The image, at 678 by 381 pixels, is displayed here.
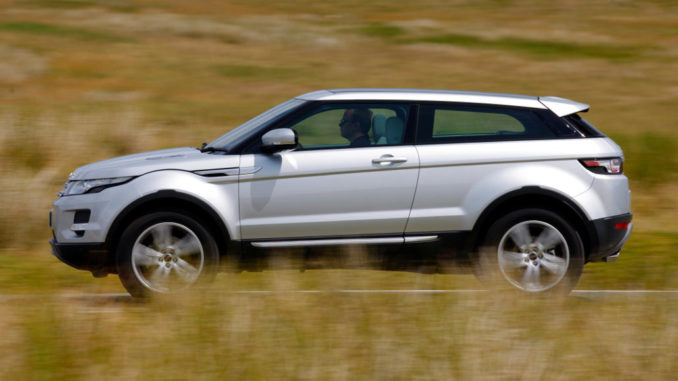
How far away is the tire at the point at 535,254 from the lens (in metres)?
6.24

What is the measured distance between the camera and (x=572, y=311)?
5.41 metres

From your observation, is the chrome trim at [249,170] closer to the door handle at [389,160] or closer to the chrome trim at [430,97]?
the chrome trim at [430,97]

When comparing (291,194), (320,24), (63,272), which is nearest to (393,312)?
(291,194)

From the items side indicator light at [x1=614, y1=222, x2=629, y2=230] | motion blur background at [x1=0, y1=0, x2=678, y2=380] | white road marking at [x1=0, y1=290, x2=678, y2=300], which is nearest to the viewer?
motion blur background at [x1=0, y1=0, x2=678, y2=380]

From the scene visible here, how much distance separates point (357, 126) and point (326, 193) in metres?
0.54

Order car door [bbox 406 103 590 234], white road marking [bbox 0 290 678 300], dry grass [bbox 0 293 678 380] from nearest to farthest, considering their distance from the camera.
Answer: dry grass [bbox 0 293 678 380] < white road marking [bbox 0 290 678 300] < car door [bbox 406 103 590 234]

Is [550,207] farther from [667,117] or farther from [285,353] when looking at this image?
[667,117]

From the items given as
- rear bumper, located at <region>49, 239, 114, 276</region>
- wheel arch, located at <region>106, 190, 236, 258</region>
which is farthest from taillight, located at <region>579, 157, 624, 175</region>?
rear bumper, located at <region>49, 239, 114, 276</region>

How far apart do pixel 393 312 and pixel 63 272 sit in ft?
11.0

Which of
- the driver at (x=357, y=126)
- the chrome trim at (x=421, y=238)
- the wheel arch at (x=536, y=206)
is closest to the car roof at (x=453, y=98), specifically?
the driver at (x=357, y=126)

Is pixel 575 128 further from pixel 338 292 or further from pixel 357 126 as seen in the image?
pixel 338 292

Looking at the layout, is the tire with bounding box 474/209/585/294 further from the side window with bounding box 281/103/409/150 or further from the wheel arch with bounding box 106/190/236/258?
the wheel arch with bounding box 106/190/236/258

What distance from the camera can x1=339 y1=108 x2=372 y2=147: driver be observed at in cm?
629

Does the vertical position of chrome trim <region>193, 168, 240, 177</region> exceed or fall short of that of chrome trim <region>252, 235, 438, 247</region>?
it exceeds it
